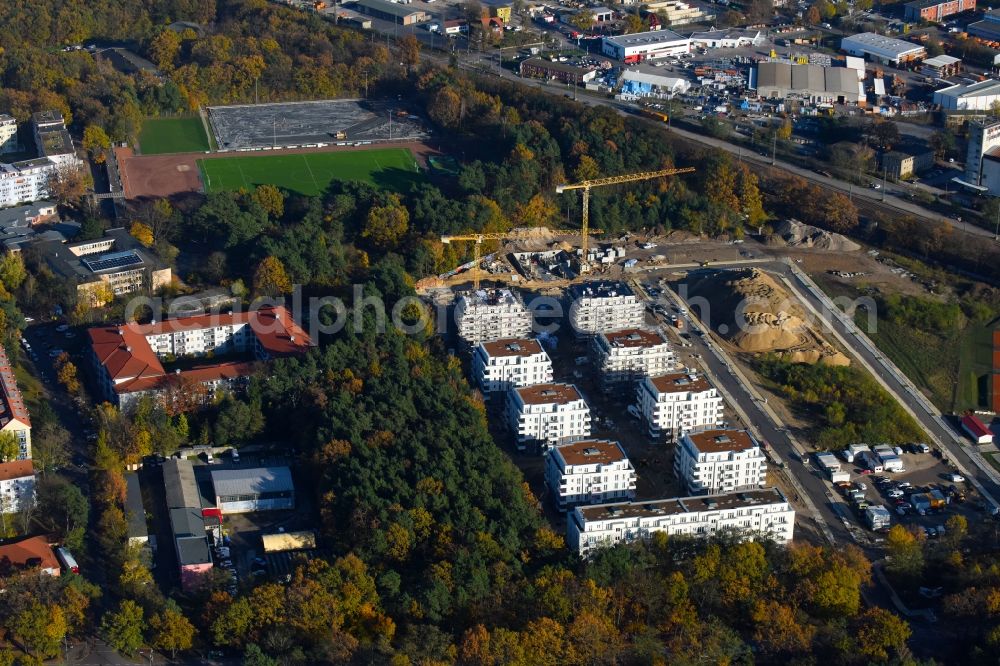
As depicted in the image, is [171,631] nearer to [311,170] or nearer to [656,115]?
[311,170]

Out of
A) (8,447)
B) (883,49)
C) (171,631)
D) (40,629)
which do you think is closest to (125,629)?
(171,631)

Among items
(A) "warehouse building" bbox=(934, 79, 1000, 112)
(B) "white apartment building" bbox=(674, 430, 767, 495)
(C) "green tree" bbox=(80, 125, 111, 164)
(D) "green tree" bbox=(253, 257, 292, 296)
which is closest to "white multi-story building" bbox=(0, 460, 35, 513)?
(D) "green tree" bbox=(253, 257, 292, 296)

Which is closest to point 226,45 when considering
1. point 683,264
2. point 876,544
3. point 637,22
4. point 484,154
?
point 484,154

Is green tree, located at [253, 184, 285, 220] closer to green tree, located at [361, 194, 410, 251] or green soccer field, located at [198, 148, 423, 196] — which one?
green soccer field, located at [198, 148, 423, 196]

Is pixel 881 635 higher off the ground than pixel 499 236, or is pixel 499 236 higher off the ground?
pixel 499 236

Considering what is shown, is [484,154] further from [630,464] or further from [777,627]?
[777,627]

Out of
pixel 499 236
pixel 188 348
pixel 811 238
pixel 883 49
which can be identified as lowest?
pixel 811 238
